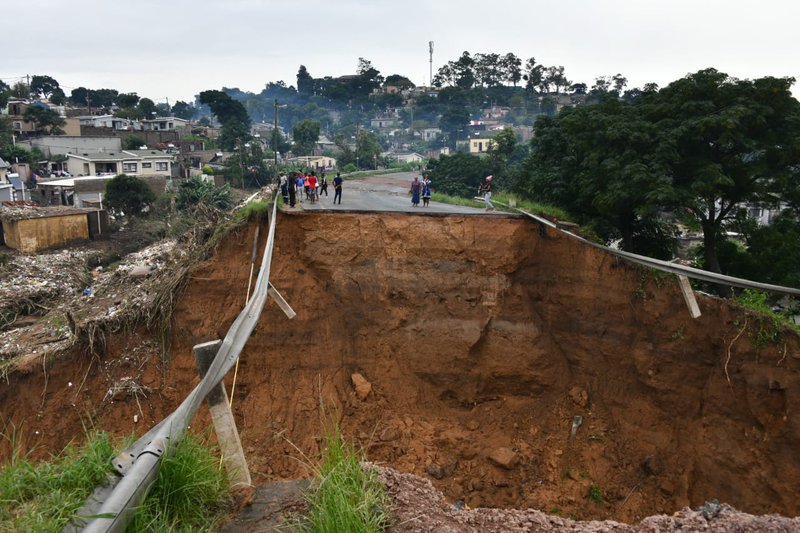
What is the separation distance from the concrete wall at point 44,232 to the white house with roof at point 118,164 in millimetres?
16734

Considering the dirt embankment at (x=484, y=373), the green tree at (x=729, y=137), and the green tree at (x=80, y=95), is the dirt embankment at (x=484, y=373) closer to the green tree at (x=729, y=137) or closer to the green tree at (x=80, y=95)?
the green tree at (x=729, y=137)

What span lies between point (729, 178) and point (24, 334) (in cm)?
1700

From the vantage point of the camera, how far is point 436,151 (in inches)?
3425

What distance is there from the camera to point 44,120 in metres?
55.7

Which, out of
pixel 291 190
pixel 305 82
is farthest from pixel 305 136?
pixel 305 82

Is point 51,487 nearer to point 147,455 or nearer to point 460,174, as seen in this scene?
point 147,455

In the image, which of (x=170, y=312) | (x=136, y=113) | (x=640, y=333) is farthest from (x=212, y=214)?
(x=136, y=113)

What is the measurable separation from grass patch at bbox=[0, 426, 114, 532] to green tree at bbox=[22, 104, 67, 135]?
6211cm

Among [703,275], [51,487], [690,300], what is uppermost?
[703,275]

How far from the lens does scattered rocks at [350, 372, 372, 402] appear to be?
41.9 ft

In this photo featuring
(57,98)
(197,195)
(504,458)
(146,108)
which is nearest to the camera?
(504,458)

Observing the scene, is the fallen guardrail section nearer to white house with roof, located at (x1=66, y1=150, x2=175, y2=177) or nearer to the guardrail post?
the guardrail post

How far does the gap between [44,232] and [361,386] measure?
23.6m

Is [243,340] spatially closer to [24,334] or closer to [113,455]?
[113,455]
